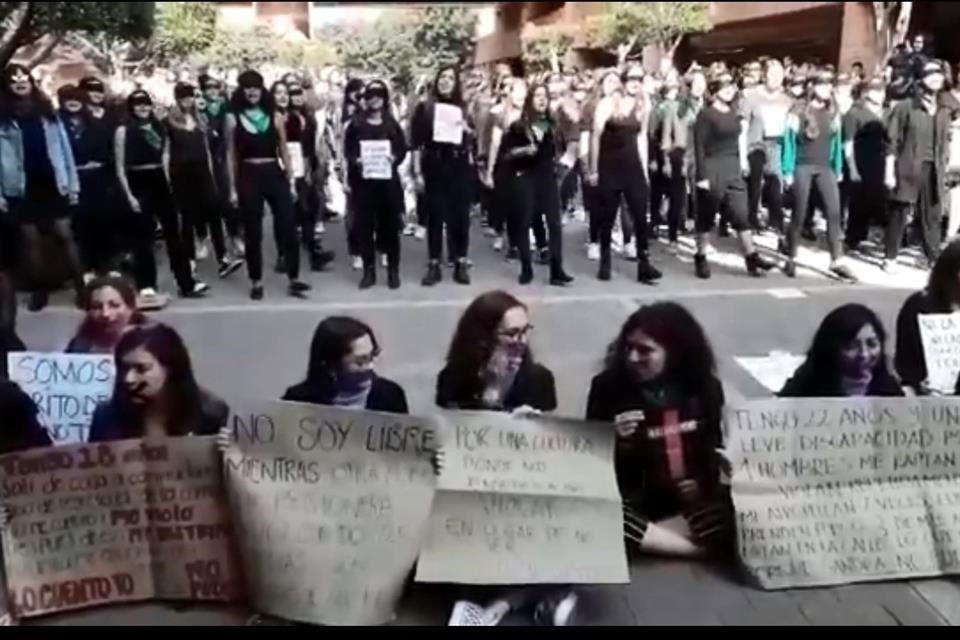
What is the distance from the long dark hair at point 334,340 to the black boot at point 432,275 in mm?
171

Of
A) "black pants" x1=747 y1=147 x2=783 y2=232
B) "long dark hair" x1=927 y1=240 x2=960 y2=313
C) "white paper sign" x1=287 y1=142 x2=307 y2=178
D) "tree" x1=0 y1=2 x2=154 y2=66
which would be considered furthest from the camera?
"long dark hair" x1=927 y1=240 x2=960 y2=313

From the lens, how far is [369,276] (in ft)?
9.37

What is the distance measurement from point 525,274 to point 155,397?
0.90 metres

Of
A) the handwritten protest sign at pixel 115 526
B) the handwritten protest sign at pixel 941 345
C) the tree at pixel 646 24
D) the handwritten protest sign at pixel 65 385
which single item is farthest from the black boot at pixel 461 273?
the handwritten protest sign at pixel 941 345

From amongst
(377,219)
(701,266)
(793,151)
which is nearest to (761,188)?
(793,151)

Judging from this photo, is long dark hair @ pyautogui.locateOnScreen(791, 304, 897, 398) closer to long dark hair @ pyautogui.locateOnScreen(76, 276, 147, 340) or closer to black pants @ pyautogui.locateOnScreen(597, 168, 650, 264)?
black pants @ pyautogui.locateOnScreen(597, 168, 650, 264)

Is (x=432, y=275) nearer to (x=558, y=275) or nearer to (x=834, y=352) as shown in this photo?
(x=558, y=275)

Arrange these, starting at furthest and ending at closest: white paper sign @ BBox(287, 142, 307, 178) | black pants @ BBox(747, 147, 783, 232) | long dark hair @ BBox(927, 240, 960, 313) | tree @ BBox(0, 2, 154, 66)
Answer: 1. long dark hair @ BBox(927, 240, 960, 313)
2. black pants @ BBox(747, 147, 783, 232)
3. white paper sign @ BBox(287, 142, 307, 178)
4. tree @ BBox(0, 2, 154, 66)

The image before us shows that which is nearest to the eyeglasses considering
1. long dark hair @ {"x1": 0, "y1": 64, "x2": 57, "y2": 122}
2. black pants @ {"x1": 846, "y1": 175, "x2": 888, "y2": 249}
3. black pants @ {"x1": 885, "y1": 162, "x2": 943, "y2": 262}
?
black pants @ {"x1": 846, "y1": 175, "x2": 888, "y2": 249}

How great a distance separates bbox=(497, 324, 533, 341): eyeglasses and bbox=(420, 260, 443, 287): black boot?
19 centimetres

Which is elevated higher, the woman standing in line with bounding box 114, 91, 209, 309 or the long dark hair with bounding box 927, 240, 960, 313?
the woman standing in line with bounding box 114, 91, 209, 309

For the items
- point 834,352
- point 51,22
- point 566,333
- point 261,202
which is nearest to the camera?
point 51,22

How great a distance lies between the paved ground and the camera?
9.29 feet

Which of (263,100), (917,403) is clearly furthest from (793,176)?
(263,100)
